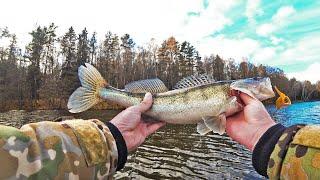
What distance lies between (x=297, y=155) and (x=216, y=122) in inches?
68.8

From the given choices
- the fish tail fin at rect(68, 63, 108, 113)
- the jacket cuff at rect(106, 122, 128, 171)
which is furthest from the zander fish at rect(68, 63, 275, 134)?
the jacket cuff at rect(106, 122, 128, 171)

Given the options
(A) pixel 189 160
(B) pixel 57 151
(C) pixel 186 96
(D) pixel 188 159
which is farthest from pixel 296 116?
(B) pixel 57 151

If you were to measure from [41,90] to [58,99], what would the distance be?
424 centimetres

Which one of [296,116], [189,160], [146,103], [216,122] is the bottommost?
[189,160]

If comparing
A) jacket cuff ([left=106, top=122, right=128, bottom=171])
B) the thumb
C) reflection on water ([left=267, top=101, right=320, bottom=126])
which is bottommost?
reflection on water ([left=267, top=101, right=320, bottom=126])

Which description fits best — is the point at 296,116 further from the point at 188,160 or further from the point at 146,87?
the point at 146,87

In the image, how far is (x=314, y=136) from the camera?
1.99 metres

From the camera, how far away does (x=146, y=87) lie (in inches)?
164

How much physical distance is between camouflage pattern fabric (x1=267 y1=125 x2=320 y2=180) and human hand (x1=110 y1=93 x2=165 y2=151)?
1367mm

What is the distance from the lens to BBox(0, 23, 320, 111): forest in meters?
55.1

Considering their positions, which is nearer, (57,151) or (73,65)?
(57,151)

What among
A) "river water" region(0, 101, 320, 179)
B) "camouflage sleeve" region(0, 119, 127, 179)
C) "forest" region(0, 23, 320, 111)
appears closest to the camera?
"camouflage sleeve" region(0, 119, 127, 179)

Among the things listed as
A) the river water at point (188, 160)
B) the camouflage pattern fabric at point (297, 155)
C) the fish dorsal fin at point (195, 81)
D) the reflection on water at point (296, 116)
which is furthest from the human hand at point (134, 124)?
the reflection on water at point (296, 116)

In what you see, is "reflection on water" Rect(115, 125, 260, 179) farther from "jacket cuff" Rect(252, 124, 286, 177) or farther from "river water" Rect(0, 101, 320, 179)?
"jacket cuff" Rect(252, 124, 286, 177)
